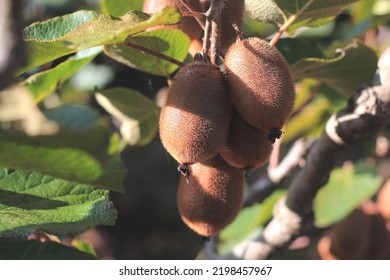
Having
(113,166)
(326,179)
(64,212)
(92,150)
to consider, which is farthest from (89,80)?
(92,150)

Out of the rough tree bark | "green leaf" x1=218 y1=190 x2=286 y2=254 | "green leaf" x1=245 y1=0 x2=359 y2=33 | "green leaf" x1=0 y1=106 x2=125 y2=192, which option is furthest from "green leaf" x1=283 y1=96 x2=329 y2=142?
"green leaf" x1=0 y1=106 x2=125 y2=192

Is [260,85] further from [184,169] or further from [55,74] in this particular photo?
[55,74]

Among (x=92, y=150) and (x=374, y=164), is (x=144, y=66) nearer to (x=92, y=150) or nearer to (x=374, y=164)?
(x=92, y=150)

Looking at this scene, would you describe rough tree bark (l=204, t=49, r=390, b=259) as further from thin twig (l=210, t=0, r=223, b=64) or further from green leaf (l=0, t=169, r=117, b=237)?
green leaf (l=0, t=169, r=117, b=237)

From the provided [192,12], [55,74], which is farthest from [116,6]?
[192,12]

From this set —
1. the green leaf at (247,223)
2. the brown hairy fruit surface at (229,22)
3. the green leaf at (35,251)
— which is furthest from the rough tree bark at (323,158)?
the green leaf at (35,251)

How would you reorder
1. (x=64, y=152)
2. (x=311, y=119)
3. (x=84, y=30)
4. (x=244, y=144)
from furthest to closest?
(x=311, y=119), (x=244, y=144), (x=84, y=30), (x=64, y=152)
